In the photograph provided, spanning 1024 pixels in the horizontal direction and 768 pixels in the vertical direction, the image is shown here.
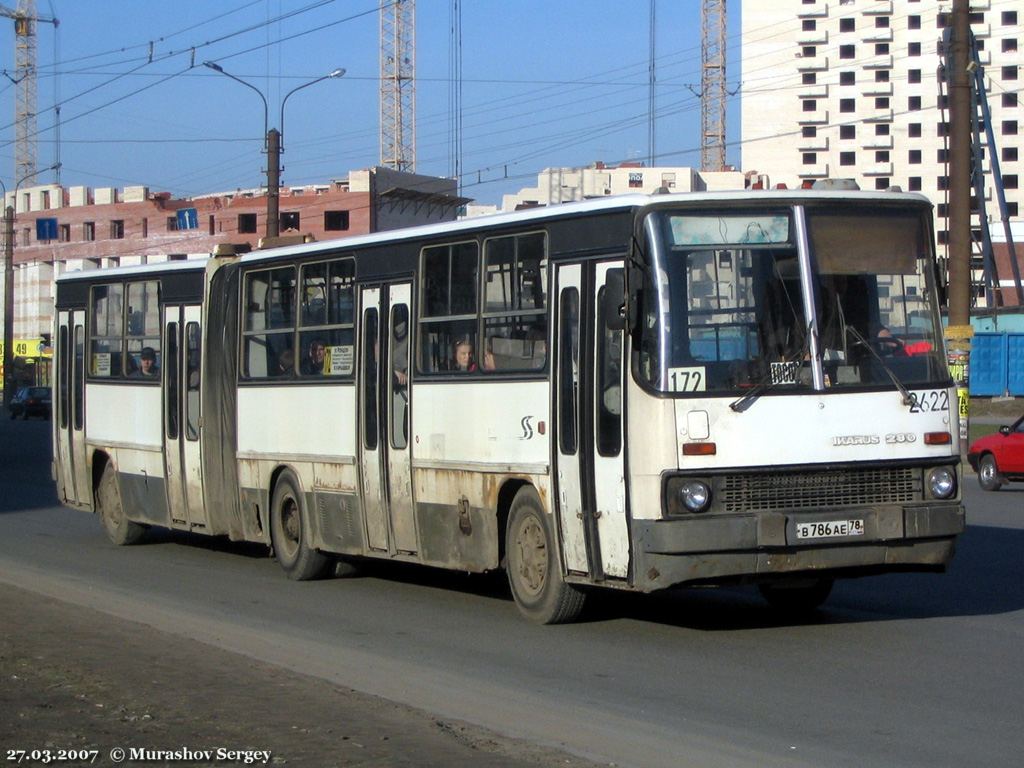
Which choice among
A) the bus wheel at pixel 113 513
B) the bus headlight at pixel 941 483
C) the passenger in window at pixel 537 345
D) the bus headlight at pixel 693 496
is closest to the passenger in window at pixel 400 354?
the passenger in window at pixel 537 345

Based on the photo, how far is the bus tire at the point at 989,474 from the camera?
2506cm

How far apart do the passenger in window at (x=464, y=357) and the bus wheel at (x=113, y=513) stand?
7.22m

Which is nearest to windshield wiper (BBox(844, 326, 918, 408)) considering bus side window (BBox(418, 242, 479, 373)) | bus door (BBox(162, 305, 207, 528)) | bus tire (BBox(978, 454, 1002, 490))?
bus side window (BBox(418, 242, 479, 373))

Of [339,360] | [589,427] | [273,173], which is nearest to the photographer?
[589,427]

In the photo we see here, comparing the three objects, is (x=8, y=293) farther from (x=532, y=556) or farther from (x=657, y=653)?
(x=657, y=653)

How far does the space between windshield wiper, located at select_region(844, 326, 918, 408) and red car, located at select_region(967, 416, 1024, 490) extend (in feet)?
49.7

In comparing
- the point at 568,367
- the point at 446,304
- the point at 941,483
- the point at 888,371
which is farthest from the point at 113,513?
the point at 941,483

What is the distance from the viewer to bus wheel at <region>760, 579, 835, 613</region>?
11523mm

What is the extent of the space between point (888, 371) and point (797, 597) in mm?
2124

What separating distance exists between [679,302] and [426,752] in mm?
3992

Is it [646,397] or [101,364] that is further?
[101,364]

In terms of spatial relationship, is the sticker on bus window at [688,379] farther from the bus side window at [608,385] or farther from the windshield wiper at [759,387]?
the bus side window at [608,385]

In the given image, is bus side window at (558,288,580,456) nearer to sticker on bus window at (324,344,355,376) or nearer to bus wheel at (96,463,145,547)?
sticker on bus window at (324,344,355,376)

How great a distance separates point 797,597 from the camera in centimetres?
1162
